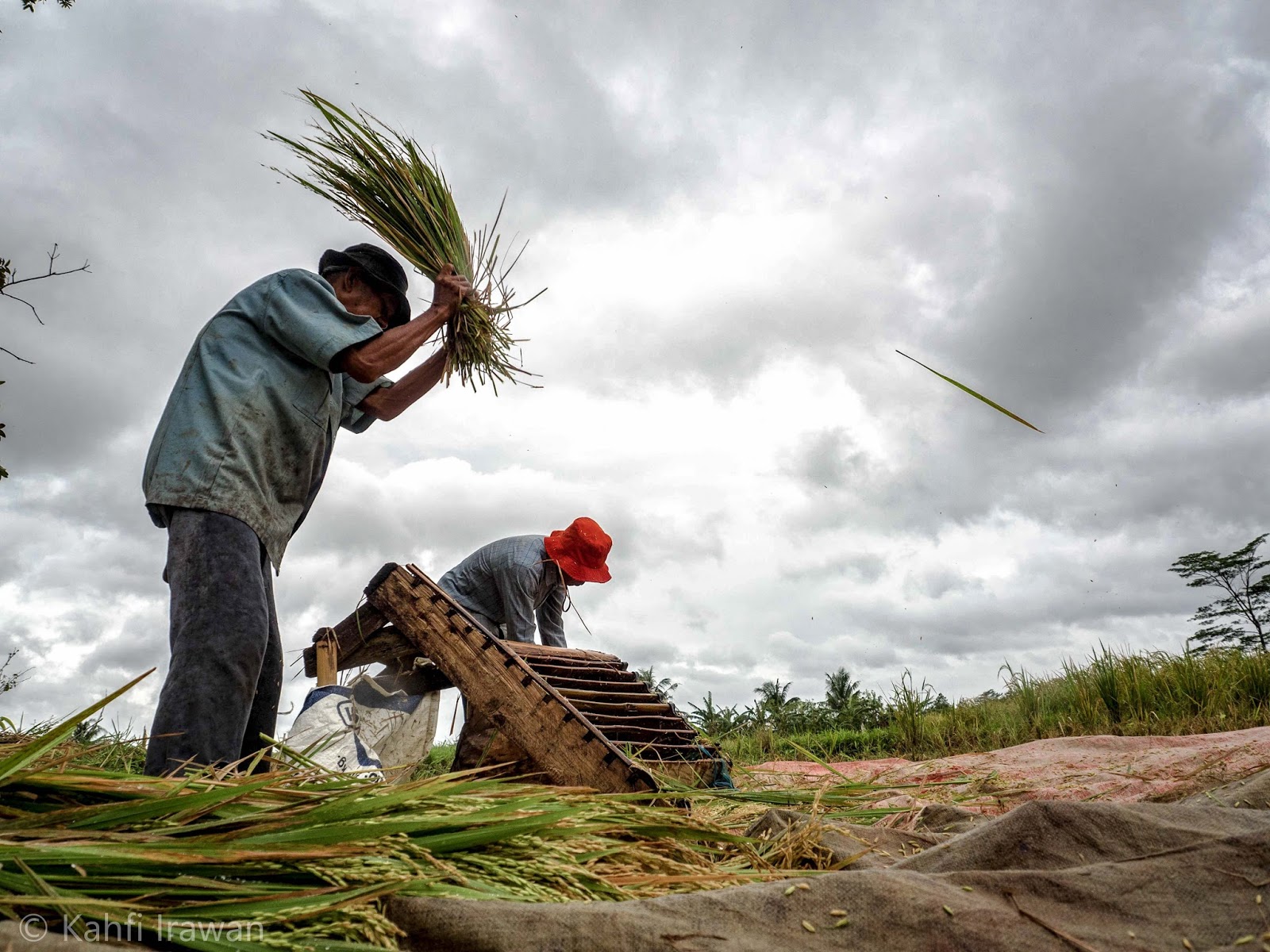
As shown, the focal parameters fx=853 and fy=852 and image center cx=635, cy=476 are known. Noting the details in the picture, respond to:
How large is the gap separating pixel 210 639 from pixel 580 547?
9.35 feet

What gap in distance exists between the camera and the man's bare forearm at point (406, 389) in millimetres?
3367

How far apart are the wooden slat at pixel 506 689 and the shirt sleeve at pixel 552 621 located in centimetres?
205

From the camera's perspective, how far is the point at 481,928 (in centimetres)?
110

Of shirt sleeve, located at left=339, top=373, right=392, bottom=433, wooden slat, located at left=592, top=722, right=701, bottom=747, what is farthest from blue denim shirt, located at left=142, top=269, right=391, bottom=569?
wooden slat, located at left=592, top=722, right=701, bottom=747

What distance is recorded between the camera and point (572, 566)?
5.06 m

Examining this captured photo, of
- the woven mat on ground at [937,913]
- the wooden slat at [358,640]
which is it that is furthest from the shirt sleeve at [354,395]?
the woven mat on ground at [937,913]

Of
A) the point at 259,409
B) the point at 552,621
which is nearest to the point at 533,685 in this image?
the point at 259,409

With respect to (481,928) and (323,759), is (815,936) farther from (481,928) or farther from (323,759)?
(323,759)

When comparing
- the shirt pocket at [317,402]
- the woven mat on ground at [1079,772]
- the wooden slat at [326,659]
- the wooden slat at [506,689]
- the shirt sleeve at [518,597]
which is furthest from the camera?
the shirt sleeve at [518,597]

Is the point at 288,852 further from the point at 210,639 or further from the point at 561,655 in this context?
the point at 561,655

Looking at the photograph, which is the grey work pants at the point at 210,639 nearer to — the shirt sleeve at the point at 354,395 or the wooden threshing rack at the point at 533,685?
the wooden threshing rack at the point at 533,685

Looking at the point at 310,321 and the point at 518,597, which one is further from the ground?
the point at 310,321

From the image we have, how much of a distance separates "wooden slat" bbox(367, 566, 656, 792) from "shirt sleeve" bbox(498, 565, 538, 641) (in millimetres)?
1457

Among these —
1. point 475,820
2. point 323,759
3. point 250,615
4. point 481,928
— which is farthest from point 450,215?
point 481,928
